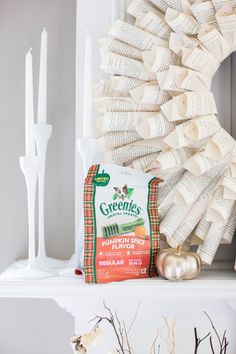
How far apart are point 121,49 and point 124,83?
0.08 meters

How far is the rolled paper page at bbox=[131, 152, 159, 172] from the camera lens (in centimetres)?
121

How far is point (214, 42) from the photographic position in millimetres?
1152

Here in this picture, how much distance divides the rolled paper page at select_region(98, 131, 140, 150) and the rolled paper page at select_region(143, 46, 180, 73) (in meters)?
0.16

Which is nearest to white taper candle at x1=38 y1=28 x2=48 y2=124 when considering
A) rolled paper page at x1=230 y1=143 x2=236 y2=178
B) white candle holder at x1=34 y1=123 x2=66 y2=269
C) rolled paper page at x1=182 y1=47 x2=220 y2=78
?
white candle holder at x1=34 y1=123 x2=66 y2=269

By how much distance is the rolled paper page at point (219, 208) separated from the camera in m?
Result: 1.15

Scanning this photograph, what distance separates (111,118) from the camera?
119 centimetres

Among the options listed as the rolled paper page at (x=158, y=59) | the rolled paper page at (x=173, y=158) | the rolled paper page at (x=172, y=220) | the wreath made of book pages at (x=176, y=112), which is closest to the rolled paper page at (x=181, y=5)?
the wreath made of book pages at (x=176, y=112)

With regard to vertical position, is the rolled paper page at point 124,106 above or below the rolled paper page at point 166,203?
above

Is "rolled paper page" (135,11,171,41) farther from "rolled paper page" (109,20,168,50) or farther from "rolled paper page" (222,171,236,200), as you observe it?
"rolled paper page" (222,171,236,200)

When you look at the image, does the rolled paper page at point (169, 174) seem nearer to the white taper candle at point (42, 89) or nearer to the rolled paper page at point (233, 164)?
the rolled paper page at point (233, 164)

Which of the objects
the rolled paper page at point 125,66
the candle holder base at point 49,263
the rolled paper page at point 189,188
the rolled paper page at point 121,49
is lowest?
the candle holder base at point 49,263

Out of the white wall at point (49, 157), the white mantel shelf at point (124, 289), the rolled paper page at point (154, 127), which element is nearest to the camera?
the white mantel shelf at point (124, 289)

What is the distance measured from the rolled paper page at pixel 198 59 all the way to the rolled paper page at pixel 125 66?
0.09 meters

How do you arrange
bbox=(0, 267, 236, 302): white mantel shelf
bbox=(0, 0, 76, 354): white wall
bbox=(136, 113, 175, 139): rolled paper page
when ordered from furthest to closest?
bbox=(0, 0, 76, 354): white wall → bbox=(136, 113, 175, 139): rolled paper page → bbox=(0, 267, 236, 302): white mantel shelf
